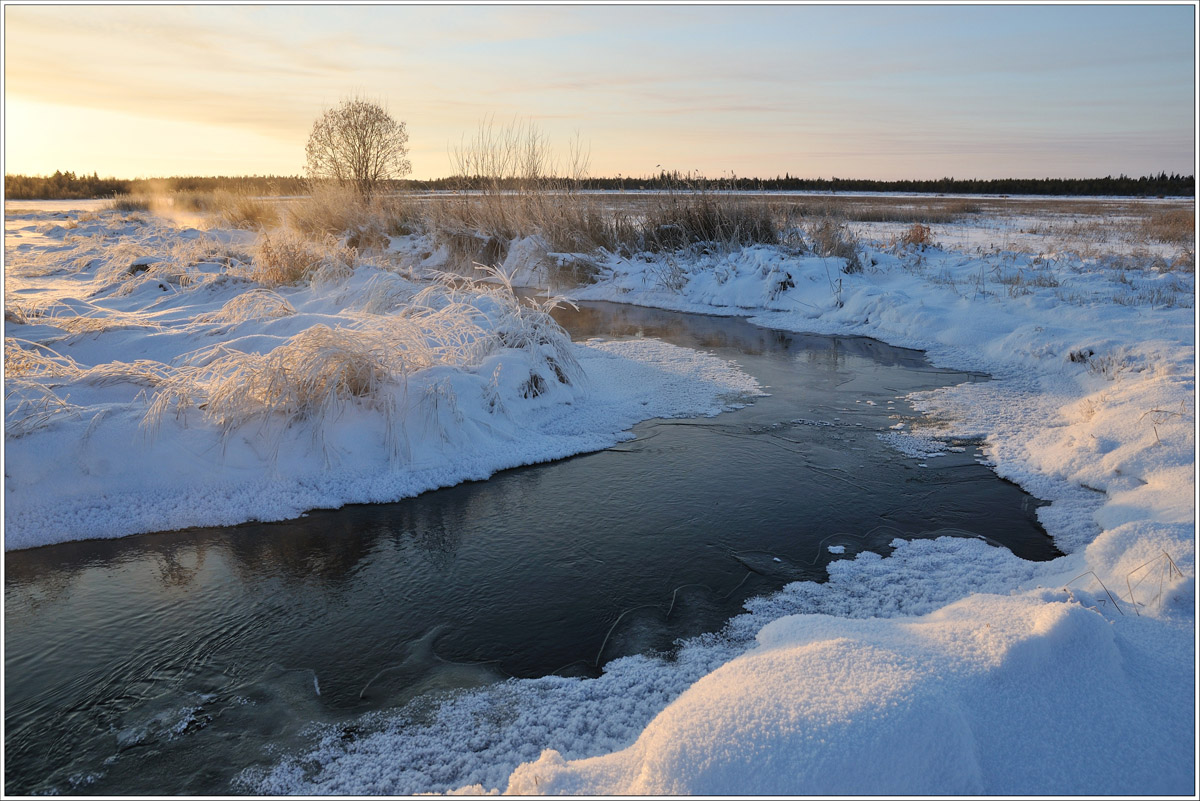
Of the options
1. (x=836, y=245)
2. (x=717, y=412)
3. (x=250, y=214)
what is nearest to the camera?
(x=717, y=412)

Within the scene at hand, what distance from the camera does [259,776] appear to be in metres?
2.36

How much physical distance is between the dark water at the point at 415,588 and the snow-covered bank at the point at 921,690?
8.0 inches

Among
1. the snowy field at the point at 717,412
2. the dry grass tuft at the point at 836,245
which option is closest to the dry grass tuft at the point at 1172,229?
the snowy field at the point at 717,412

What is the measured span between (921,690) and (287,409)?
176 inches

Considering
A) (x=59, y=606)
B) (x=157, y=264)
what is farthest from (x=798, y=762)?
(x=157, y=264)

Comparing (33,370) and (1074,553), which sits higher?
(33,370)

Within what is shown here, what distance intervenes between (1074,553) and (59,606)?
212 inches

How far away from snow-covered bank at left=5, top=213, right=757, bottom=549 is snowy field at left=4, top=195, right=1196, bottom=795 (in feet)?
0.07

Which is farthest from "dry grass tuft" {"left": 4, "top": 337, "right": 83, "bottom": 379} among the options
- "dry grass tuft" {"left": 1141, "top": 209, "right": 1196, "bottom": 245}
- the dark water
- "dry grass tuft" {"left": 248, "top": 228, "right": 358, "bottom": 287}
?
"dry grass tuft" {"left": 1141, "top": 209, "right": 1196, "bottom": 245}

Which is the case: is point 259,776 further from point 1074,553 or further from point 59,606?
point 1074,553

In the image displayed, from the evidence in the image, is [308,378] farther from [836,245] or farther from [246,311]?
[836,245]

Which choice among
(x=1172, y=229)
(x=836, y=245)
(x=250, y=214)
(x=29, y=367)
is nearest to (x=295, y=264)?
(x=29, y=367)

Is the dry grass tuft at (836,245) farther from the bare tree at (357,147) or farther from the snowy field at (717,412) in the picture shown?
the bare tree at (357,147)

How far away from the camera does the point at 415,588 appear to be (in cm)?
359
